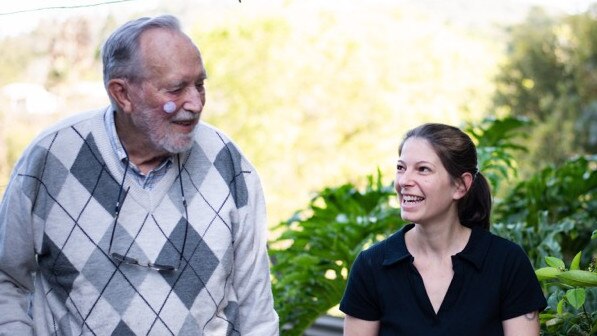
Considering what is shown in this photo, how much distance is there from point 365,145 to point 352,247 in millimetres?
16490

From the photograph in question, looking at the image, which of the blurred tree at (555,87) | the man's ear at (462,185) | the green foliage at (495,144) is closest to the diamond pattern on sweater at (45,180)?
the man's ear at (462,185)

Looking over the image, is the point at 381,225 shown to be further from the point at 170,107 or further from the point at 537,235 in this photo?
the point at 170,107

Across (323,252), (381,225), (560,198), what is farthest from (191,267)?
(560,198)

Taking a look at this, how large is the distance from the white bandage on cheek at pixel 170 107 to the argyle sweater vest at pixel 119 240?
182 mm

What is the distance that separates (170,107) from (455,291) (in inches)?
39.8

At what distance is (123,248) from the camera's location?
2250mm

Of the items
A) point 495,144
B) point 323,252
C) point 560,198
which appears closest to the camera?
point 323,252

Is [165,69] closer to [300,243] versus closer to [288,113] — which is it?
[300,243]

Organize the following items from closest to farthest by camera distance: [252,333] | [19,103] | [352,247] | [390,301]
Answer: [252,333], [390,301], [352,247], [19,103]

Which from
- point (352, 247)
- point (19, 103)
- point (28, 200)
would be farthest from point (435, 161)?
point (19, 103)

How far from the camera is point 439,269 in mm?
2738

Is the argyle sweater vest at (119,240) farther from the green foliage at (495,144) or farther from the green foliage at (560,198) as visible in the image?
the green foliage at (560,198)

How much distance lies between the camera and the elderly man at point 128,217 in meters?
2.22

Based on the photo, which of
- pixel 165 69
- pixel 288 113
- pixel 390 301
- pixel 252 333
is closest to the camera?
pixel 165 69
